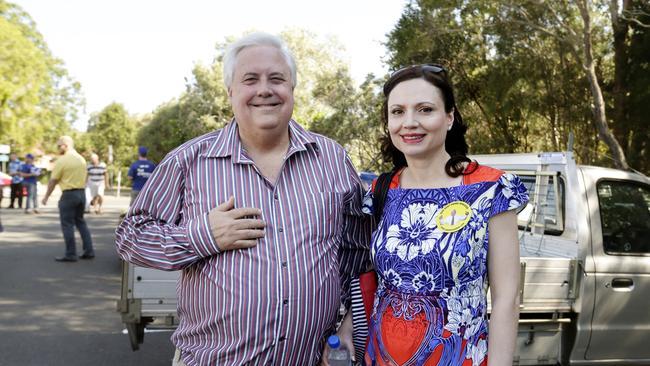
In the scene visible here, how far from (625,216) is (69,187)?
832 centimetres

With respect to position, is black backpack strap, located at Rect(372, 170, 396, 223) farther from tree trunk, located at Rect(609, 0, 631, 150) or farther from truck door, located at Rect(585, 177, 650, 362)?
tree trunk, located at Rect(609, 0, 631, 150)

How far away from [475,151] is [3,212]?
15853mm

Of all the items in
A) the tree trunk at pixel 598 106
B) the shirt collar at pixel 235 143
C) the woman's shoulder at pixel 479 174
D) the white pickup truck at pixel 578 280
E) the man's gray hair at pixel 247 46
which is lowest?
Answer: the white pickup truck at pixel 578 280

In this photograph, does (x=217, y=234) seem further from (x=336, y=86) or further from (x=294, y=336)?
(x=336, y=86)

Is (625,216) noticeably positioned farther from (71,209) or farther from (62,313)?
(71,209)

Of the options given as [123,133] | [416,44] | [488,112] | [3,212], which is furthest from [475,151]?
[123,133]

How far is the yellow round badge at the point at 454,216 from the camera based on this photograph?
2160mm

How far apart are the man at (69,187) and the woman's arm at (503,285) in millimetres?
9406

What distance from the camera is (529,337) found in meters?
4.78

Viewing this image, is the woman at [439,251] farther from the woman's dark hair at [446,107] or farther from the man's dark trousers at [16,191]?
the man's dark trousers at [16,191]

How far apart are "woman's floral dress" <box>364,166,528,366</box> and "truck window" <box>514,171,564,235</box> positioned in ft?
10.3

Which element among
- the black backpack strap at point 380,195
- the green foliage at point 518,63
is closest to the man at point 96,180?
the green foliage at point 518,63

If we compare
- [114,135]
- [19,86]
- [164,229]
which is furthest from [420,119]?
[114,135]

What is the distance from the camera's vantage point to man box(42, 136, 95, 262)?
10.4m
